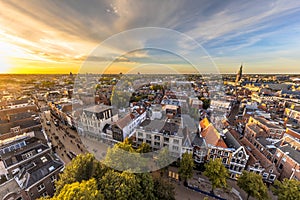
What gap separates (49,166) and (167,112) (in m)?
18.1

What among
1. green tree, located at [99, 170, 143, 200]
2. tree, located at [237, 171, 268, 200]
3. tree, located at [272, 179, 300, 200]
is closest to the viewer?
green tree, located at [99, 170, 143, 200]

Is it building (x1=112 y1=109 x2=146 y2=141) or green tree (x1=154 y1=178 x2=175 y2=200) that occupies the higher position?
building (x1=112 y1=109 x2=146 y2=141)

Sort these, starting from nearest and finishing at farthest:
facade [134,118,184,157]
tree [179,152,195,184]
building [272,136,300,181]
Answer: tree [179,152,195,184] < building [272,136,300,181] < facade [134,118,184,157]

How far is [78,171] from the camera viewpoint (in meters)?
8.83

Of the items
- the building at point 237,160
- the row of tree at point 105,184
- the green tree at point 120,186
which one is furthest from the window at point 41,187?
the building at point 237,160

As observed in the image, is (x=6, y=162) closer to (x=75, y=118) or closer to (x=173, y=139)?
(x=75, y=118)

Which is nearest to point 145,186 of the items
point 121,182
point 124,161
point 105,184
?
point 121,182

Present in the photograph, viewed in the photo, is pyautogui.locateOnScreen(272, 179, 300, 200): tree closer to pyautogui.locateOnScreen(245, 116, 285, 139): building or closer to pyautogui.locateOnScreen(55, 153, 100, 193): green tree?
pyautogui.locateOnScreen(245, 116, 285, 139): building

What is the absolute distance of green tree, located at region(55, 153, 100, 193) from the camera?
838 centimetres

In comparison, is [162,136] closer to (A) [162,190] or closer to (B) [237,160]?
(A) [162,190]

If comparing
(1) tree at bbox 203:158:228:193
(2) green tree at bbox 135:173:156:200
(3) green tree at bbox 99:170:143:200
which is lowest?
(1) tree at bbox 203:158:228:193

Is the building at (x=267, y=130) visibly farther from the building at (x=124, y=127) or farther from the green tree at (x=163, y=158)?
the building at (x=124, y=127)

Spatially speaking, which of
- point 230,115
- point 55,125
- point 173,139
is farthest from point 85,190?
point 230,115

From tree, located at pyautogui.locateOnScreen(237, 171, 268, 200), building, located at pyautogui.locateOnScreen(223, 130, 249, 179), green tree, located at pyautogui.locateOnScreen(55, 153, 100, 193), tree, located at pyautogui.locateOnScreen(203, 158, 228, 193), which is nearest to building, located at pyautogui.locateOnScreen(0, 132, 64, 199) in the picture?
green tree, located at pyautogui.locateOnScreen(55, 153, 100, 193)
